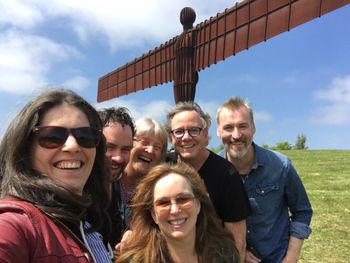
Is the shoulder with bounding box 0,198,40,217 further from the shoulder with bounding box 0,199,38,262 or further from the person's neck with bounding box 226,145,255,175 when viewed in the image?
the person's neck with bounding box 226,145,255,175

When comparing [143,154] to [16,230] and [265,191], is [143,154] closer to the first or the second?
[265,191]

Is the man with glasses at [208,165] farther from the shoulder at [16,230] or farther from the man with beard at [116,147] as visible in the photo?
the shoulder at [16,230]

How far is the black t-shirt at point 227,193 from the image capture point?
10.5 ft

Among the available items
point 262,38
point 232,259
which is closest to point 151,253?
point 232,259

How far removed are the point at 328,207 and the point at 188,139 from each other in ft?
21.4

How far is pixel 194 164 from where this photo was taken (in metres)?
3.41

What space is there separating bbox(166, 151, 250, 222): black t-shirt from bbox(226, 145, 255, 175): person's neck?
35 centimetres

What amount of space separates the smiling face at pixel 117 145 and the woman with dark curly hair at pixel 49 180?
104 centimetres

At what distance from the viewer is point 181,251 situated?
9.43 feet

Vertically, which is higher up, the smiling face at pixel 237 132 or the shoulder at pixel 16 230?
the smiling face at pixel 237 132

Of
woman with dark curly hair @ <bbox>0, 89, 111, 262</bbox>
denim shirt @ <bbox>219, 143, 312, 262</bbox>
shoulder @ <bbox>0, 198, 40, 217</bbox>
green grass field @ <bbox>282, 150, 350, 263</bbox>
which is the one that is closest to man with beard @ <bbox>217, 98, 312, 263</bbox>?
denim shirt @ <bbox>219, 143, 312, 262</bbox>

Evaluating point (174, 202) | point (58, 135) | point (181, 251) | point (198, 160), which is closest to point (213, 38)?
point (198, 160)

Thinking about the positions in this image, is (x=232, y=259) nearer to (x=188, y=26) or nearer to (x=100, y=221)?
(x=100, y=221)

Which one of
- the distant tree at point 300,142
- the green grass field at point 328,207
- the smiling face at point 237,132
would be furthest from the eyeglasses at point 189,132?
the distant tree at point 300,142
